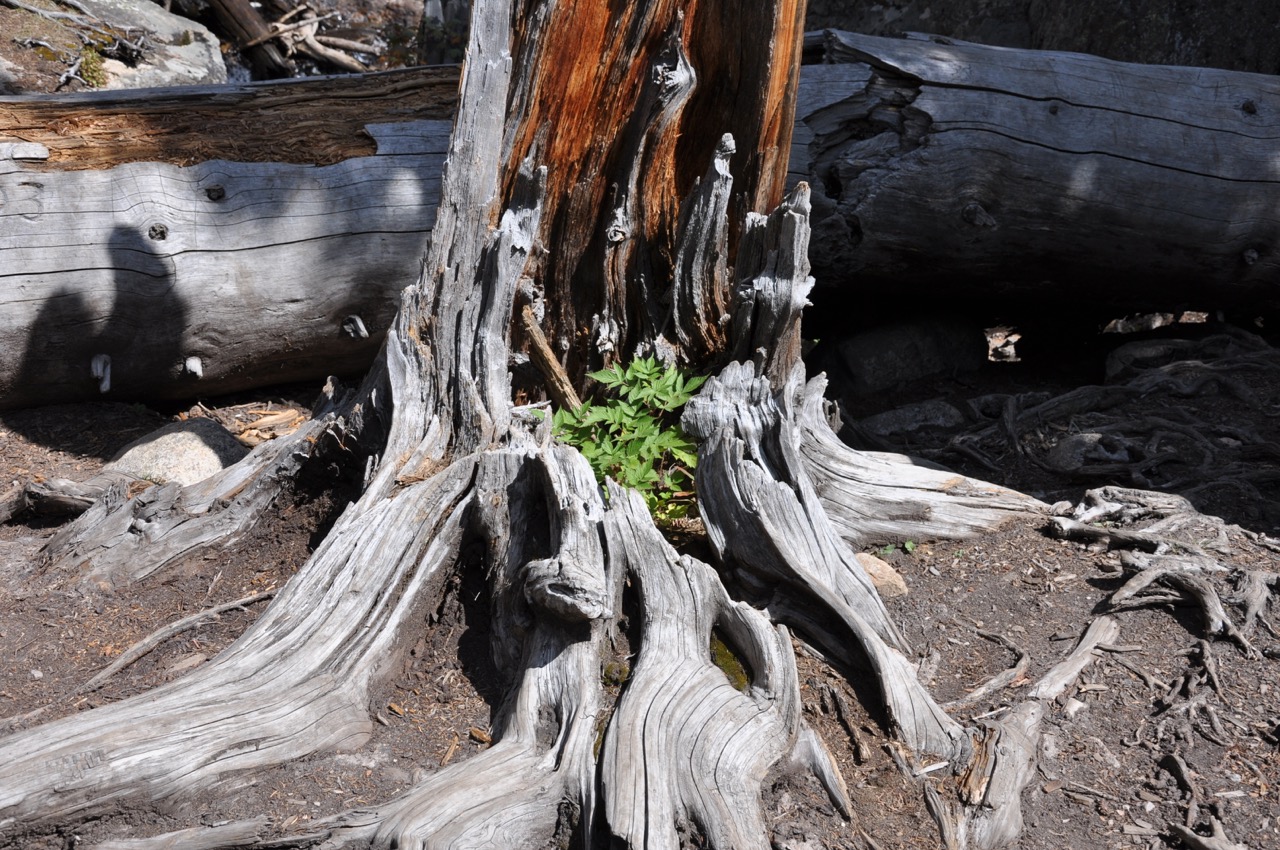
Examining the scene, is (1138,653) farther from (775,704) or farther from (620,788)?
(620,788)

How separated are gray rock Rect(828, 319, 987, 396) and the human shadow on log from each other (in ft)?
12.1


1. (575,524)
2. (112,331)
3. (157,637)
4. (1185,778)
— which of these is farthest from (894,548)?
(112,331)

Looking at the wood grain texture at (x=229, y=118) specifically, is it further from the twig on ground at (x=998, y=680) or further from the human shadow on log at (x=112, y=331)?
the twig on ground at (x=998, y=680)

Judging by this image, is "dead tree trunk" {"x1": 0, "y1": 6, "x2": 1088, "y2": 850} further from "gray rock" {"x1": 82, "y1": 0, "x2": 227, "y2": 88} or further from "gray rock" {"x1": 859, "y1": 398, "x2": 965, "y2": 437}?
"gray rock" {"x1": 82, "y1": 0, "x2": 227, "y2": 88}

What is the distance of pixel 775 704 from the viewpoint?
282 cm

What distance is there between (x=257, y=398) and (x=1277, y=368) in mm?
5704

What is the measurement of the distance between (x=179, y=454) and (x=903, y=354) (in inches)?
154

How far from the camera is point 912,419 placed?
17.3 feet

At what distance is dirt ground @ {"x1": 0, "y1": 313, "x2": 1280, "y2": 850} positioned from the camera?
2648 mm

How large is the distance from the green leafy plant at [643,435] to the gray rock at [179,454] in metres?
1.91

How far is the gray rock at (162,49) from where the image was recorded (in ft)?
29.0

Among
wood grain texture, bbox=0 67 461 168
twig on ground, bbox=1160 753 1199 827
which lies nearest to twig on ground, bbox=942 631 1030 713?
twig on ground, bbox=1160 753 1199 827

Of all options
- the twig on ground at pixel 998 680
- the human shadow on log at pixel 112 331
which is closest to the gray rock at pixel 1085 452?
the twig on ground at pixel 998 680

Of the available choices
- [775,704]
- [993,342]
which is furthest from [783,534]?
[993,342]
